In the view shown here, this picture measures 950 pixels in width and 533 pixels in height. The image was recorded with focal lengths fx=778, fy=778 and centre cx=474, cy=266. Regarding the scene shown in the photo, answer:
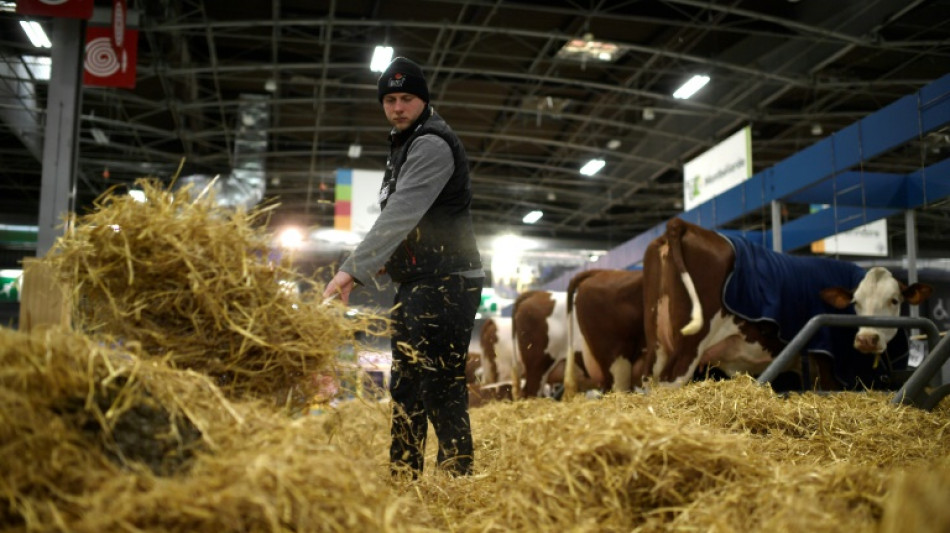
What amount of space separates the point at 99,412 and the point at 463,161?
5.80 ft

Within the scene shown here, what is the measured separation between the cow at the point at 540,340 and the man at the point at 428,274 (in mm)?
4922

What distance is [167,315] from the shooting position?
6.21 feet

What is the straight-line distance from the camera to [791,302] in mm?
5551

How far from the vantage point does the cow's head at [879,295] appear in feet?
17.7

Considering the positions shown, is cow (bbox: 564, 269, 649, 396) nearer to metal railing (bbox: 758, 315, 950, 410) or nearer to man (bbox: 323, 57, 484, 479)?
metal railing (bbox: 758, 315, 950, 410)

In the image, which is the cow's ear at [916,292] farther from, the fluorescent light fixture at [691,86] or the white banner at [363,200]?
the white banner at [363,200]

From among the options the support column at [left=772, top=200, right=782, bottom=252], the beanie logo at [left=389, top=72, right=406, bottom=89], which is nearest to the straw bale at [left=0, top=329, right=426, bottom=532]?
the beanie logo at [left=389, top=72, right=406, bottom=89]

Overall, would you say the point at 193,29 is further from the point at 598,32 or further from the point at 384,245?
the point at 384,245

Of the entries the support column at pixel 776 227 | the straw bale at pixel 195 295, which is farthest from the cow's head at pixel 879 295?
the straw bale at pixel 195 295

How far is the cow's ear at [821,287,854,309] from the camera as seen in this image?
5.45m

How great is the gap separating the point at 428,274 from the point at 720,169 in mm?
8956

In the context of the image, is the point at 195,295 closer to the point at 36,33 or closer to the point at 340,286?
the point at 340,286

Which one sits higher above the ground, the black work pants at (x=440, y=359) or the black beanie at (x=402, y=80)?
the black beanie at (x=402, y=80)

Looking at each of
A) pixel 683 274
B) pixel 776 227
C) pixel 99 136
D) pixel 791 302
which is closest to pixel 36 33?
pixel 683 274
